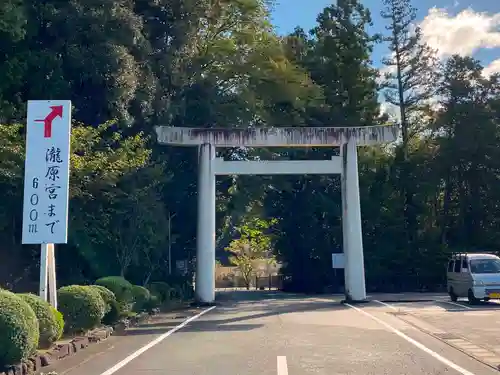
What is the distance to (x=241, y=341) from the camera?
450 inches

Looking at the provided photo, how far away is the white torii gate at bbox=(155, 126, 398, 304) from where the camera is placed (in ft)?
73.6

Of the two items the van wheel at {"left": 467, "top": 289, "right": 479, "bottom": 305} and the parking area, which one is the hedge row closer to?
the parking area

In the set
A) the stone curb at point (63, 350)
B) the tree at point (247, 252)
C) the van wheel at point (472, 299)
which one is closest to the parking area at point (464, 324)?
the van wheel at point (472, 299)

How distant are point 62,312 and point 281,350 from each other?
446 centimetres

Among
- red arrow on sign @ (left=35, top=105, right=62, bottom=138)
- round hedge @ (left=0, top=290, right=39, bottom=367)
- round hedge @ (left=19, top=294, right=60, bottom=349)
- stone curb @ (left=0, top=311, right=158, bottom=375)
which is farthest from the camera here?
red arrow on sign @ (left=35, top=105, right=62, bottom=138)

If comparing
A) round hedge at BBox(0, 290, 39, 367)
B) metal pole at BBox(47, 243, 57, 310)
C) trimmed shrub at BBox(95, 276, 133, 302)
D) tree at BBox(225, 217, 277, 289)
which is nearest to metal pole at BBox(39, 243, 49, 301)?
metal pole at BBox(47, 243, 57, 310)

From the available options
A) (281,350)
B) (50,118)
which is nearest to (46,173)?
(50,118)

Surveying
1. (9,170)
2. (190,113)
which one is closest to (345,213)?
(190,113)

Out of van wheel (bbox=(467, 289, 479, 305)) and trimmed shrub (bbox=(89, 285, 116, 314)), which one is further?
van wheel (bbox=(467, 289, 479, 305))

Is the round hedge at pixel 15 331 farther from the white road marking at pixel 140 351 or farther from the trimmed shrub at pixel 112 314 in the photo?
the trimmed shrub at pixel 112 314

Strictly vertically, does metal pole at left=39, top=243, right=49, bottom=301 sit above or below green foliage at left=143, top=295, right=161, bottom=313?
above

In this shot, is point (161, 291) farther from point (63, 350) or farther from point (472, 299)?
point (63, 350)

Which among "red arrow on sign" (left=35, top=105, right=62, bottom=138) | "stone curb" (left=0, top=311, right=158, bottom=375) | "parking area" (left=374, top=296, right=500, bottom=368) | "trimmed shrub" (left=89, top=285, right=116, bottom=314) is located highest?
"red arrow on sign" (left=35, top=105, right=62, bottom=138)

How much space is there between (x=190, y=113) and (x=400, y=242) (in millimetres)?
14472
